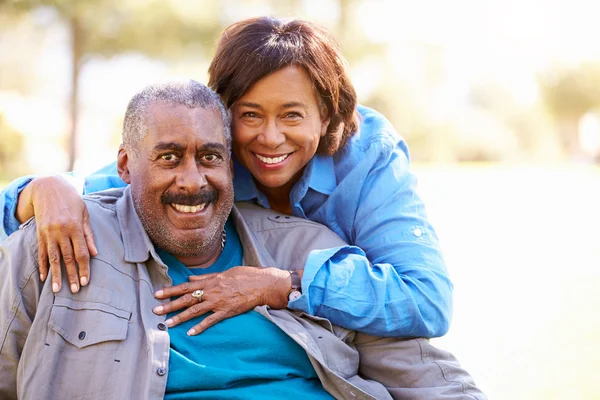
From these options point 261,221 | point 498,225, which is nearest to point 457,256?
point 498,225

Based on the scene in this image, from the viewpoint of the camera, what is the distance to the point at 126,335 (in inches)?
102

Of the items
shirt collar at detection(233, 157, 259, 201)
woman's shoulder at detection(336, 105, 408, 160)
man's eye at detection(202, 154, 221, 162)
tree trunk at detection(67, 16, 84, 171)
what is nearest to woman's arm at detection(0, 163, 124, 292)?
man's eye at detection(202, 154, 221, 162)

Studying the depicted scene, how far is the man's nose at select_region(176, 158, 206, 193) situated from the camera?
9.22 feet

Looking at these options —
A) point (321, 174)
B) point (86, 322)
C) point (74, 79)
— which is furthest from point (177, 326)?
point (74, 79)

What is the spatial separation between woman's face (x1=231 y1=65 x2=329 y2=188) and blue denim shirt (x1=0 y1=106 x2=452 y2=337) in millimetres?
113

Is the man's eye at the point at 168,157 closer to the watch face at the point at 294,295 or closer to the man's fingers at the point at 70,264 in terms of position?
the man's fingers at the point at 70,264

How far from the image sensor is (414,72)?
715 inches

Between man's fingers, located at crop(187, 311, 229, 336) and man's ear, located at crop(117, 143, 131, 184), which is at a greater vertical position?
man's ear, located at crop(117, 143, 131, 184)

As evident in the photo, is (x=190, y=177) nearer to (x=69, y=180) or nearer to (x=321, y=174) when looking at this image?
(x=69, y=180)

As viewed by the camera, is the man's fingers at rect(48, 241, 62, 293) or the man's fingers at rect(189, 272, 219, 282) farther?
the man's fingers at rect(189, 272, 219, 282)

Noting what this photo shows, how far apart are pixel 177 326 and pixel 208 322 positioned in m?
0.11

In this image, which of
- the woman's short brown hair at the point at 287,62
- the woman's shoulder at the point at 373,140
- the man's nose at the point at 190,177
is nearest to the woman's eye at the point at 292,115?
the woman's short brown hair at the point at 287,62

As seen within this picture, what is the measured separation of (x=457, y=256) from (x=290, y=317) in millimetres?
6173

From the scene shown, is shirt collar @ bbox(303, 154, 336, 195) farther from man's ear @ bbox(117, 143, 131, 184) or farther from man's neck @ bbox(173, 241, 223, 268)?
man's ear @ bbox(117, 143, 131, 184)
